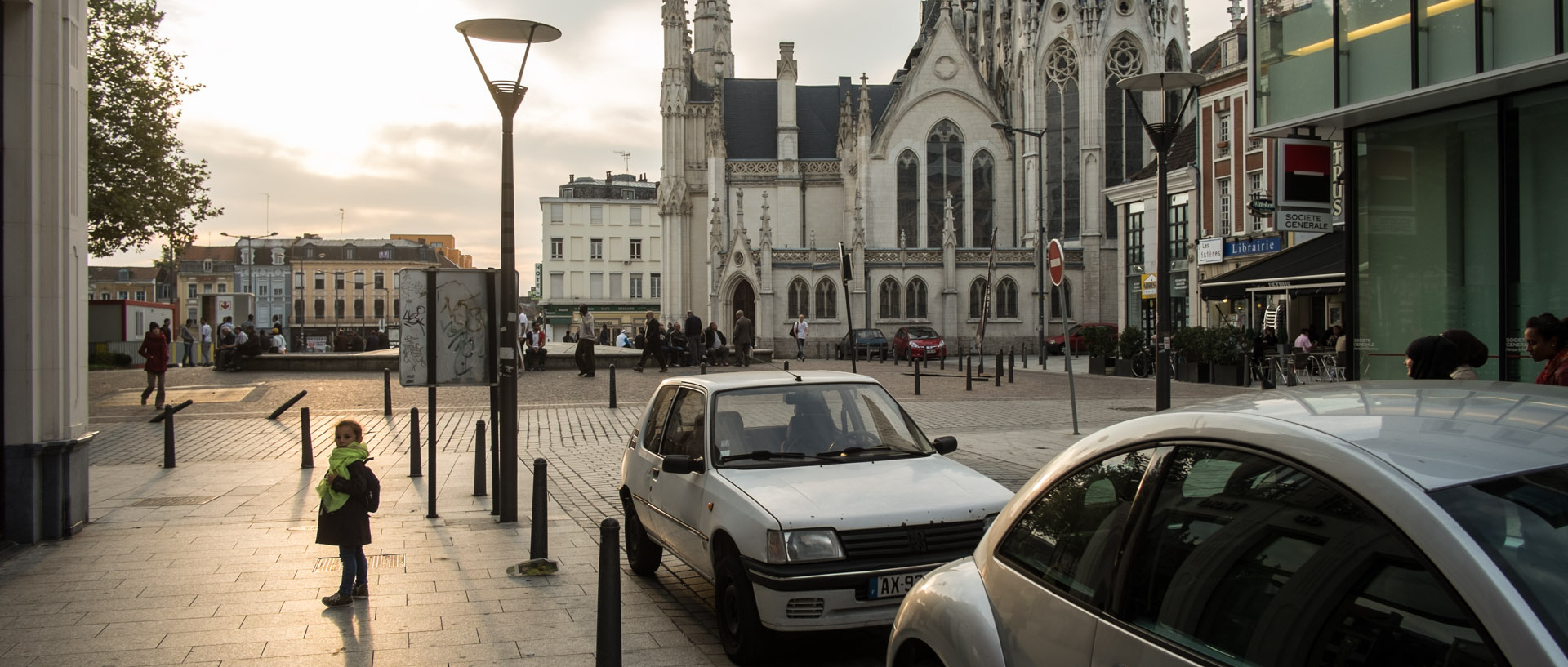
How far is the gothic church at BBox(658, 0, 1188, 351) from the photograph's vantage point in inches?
2083

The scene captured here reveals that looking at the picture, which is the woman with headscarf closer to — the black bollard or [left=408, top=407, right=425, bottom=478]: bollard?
the black bollard

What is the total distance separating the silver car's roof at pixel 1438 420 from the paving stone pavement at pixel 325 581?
3468mm

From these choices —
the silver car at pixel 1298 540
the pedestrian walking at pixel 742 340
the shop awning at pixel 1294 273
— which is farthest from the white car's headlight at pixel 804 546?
the pedestrian walking at pixel 742 340

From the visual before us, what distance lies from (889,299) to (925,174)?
8.47 metres

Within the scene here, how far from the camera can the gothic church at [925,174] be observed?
52906 millimetres

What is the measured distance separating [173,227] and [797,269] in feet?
90.8

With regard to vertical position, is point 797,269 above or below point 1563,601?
above

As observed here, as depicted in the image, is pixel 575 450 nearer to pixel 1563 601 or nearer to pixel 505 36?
pixel 505 36

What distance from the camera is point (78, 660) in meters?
5.60

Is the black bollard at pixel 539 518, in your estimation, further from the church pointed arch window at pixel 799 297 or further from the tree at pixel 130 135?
the church pointed arch window at pixel 799 297

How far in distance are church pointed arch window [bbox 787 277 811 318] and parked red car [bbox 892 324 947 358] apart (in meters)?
7.38

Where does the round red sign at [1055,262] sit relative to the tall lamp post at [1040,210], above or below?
below

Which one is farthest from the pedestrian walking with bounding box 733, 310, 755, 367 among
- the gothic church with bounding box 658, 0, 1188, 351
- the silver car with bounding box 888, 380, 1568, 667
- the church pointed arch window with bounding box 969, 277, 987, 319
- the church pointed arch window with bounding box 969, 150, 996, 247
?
the silver car with bounding box 888, 380, 1568, 667

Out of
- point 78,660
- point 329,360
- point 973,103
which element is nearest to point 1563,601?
point 78,660
